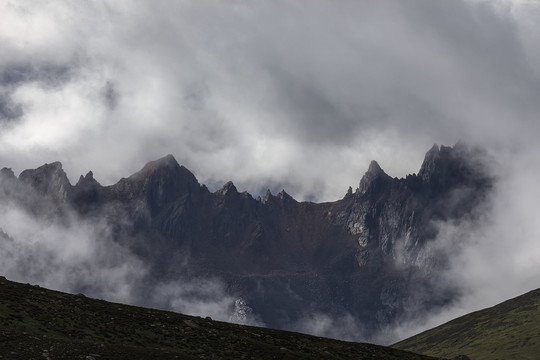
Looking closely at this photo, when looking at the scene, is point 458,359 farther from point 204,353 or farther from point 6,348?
point 6,348

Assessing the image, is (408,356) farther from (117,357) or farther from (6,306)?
(6,306)

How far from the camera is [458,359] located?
117562mm

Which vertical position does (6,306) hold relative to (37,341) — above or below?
above

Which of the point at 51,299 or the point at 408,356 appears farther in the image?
the point at 408,356

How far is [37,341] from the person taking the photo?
66.9 metres

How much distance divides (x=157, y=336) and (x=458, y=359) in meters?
68.2

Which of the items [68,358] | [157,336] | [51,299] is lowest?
[68,358]

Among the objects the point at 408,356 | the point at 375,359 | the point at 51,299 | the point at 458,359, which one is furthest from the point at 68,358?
the point at 458,359

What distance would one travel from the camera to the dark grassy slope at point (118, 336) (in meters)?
67.3

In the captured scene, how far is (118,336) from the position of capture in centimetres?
7744

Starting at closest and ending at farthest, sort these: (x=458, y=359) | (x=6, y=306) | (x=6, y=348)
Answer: (x=6, y=348), (x=6, y=306), (x=458, y=359)

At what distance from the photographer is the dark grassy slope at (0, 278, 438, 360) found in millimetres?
67312

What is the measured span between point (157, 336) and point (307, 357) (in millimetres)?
23591

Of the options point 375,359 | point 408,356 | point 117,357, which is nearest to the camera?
point 117,357
